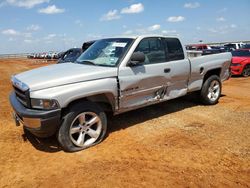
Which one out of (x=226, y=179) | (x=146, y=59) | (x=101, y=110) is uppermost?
(x=146, y=59)

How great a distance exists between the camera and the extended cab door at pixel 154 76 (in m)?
5.30

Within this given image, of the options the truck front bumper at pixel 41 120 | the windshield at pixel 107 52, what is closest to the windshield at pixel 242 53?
the windshield at pixel 107 52

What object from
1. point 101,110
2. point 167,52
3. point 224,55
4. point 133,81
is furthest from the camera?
point 224,55

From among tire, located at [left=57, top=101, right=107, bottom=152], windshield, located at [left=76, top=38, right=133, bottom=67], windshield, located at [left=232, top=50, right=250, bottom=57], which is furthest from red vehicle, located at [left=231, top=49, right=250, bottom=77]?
tire, located at [left=57, top=101, right=107, bottom=152]

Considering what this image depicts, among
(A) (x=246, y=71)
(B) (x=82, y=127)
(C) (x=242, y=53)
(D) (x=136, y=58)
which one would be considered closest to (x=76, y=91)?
(B) (x=82, y=127)

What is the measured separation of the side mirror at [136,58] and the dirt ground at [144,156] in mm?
1381

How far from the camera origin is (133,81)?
531 cm

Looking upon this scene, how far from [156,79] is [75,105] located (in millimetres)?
1916

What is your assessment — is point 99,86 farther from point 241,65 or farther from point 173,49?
point 241,65

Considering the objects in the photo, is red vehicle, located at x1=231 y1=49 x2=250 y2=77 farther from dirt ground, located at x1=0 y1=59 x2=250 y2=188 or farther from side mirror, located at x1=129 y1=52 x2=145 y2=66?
side mirror, located at x1=129 y1=52 x2=145 y2=66

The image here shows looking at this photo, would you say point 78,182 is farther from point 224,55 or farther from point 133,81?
point 224,55

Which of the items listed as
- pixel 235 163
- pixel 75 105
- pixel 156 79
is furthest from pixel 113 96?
pixel 235 163

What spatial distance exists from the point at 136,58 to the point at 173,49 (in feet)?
4.73

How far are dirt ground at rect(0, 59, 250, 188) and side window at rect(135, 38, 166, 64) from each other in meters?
1.38
